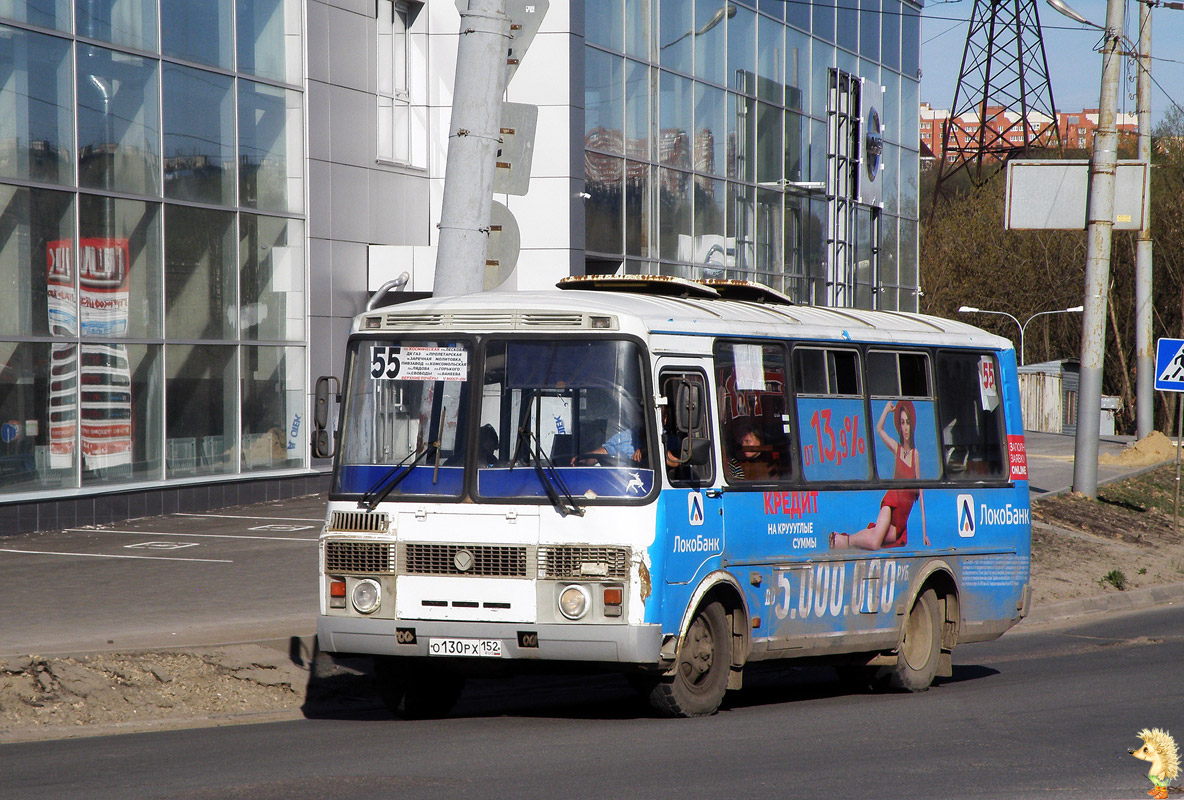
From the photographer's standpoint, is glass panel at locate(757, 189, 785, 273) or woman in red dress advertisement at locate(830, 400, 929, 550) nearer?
woman in red dress advertisement at locate(830, 400, 929, 550)

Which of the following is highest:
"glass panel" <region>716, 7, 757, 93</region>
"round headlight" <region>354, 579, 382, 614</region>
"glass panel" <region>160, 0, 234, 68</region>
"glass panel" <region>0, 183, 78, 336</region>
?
"glass panel" <region>716, 7, 757, 93</region>

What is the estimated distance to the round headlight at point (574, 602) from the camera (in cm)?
861

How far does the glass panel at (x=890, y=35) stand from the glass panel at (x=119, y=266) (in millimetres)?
25794

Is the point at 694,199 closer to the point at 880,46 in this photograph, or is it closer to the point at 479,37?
the point at 880,46

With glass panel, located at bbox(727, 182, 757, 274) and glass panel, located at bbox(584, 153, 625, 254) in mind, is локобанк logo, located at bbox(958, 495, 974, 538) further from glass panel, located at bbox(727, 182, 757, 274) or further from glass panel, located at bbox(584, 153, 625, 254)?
glass panel, located at bbox(727, 182, 757, 274)

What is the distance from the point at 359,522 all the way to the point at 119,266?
12.3 meters

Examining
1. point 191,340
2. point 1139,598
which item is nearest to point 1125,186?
point 1139,598

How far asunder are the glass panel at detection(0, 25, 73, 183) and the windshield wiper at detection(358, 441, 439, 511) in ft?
36.7

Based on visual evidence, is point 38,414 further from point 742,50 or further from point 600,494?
point 742,50

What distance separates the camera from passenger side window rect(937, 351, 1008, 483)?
1164 centimetres

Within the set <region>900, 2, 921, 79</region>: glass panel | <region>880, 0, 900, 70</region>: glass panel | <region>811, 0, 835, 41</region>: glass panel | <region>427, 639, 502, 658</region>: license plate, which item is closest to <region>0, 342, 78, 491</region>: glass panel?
<region>427, 639, 502, 658</region>: license plate

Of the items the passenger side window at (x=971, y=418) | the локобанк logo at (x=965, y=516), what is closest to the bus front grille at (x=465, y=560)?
the passenger side window at (x=971, y=418)

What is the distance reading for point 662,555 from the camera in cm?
867

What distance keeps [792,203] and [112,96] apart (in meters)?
19.5
